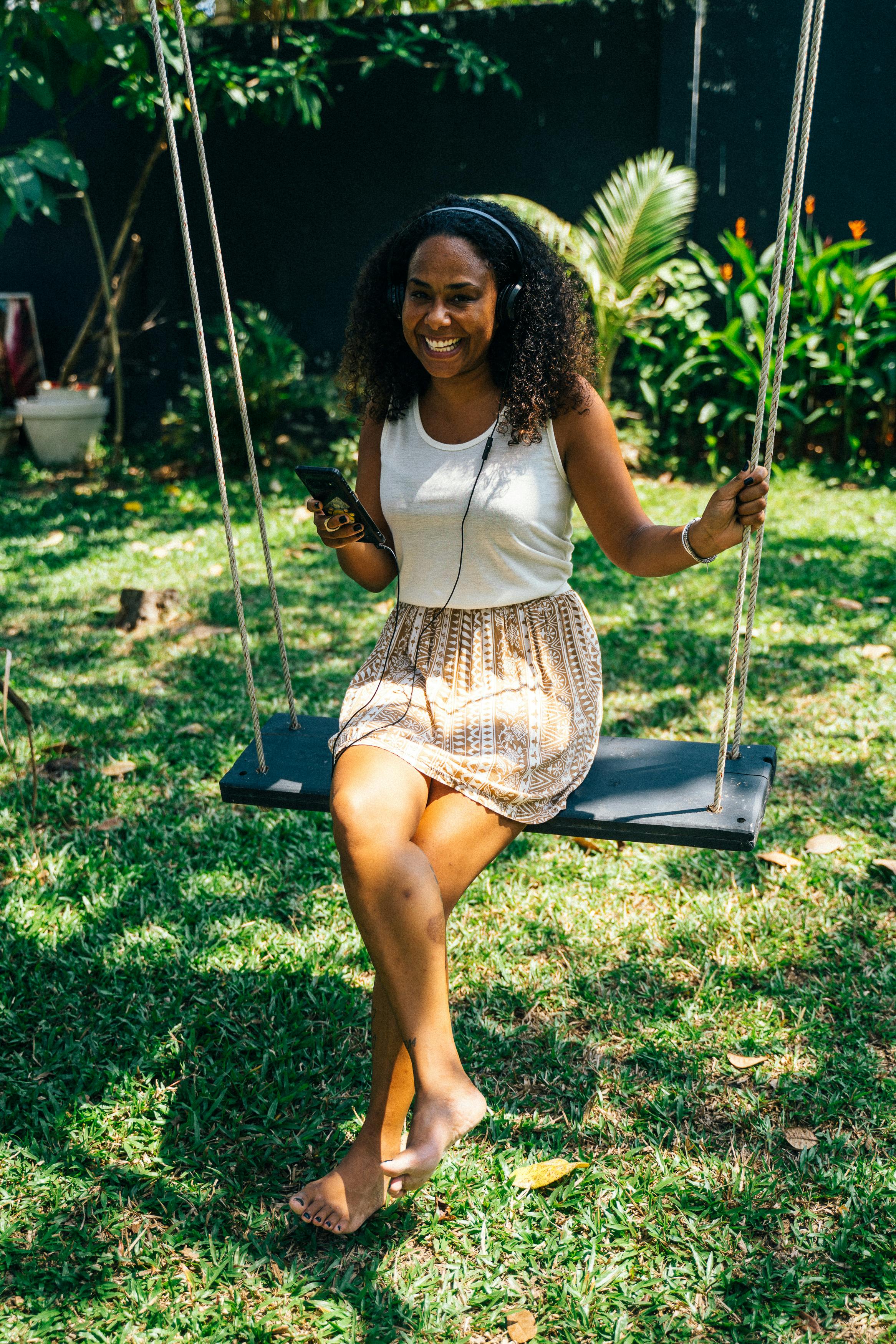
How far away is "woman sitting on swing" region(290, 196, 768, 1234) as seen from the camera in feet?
6.83

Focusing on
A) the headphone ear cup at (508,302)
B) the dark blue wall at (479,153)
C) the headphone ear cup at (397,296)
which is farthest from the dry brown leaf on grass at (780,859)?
the dark blue wall at (479,153)

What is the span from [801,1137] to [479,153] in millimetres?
7421

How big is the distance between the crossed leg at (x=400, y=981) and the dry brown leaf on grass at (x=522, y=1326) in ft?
0.89

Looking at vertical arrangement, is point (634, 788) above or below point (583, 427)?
below

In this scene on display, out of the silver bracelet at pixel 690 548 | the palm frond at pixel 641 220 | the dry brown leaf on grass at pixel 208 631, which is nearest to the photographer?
the silver bracelet at pixel 690 548

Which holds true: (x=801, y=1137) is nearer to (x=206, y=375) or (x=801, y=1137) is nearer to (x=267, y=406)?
(x=206, y=375)

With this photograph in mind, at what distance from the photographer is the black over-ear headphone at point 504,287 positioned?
2281 millimetres

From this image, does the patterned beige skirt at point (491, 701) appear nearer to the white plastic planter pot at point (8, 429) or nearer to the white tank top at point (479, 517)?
the white tank top at point (479, 517)

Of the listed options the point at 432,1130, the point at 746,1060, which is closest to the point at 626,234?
the point at 746,1060

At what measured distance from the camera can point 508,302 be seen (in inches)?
90.0

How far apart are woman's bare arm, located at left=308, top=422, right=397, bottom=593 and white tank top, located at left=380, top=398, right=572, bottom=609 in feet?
0.30

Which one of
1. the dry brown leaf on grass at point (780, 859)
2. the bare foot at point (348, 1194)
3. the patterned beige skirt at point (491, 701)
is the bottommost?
the dry brown leaf on grass at point (780, 859)

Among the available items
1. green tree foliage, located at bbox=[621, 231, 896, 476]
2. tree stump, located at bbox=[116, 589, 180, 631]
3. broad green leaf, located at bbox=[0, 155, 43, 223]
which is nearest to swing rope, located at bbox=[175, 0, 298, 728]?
tree stump, located at bbox=[116, 589, 180, 631]

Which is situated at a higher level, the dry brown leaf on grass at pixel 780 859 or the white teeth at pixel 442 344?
the white teeth at pixel 442 344
